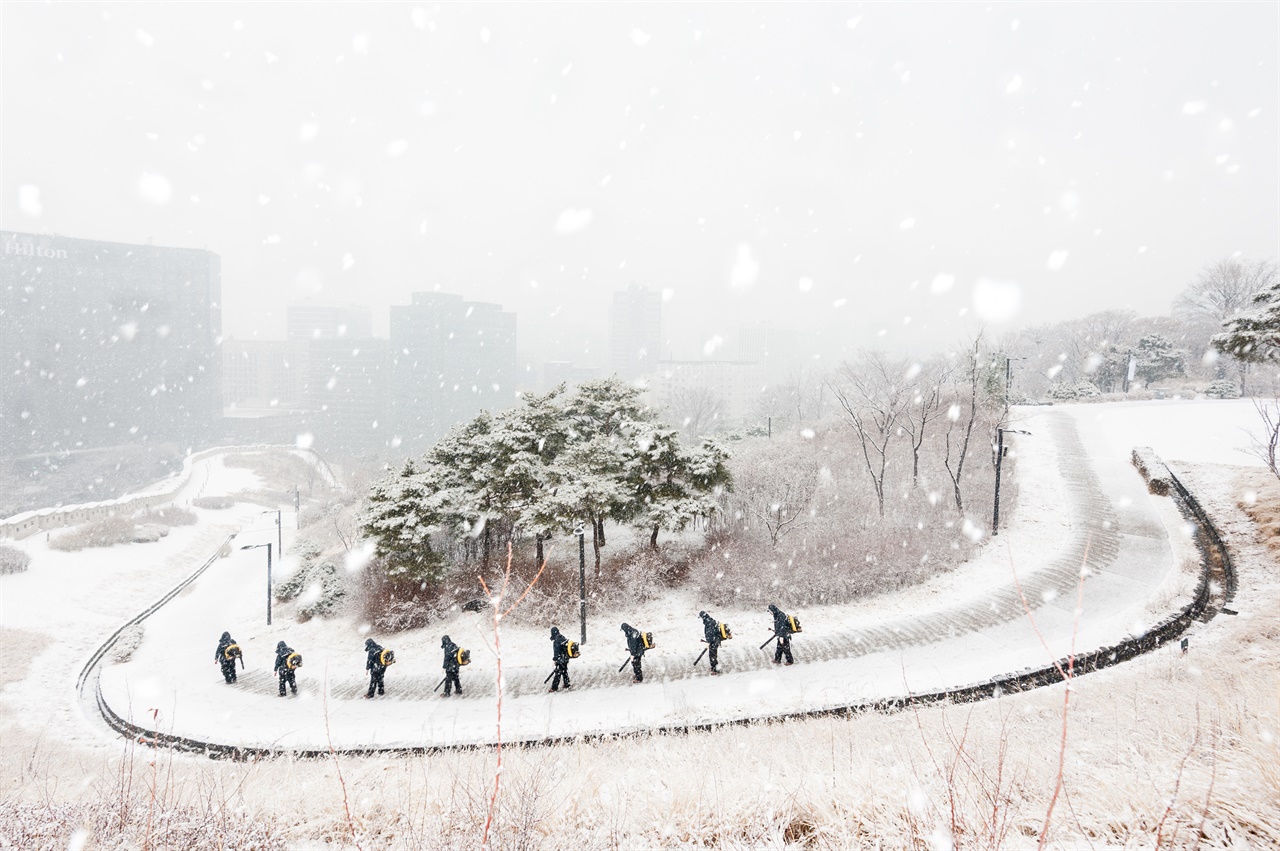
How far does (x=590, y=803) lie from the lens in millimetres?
4223

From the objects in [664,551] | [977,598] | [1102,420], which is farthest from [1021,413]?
[664,551]

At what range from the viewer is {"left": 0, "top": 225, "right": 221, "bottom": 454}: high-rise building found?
82812 mm

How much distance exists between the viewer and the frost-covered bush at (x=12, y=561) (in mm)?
23087

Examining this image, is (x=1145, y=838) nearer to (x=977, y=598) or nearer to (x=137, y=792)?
(x=137, y=792)

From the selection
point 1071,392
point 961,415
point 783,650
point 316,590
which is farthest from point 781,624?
point 1071,392

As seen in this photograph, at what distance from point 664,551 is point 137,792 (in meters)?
14.2

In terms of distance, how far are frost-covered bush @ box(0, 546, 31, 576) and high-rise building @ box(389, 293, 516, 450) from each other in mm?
89681

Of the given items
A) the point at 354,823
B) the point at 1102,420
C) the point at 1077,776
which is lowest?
the point at 354,823

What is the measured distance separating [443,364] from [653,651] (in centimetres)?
12105

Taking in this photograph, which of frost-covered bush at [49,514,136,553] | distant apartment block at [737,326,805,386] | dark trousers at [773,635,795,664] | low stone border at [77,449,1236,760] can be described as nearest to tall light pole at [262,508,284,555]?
frost-covered bush at [49,514,136,553]

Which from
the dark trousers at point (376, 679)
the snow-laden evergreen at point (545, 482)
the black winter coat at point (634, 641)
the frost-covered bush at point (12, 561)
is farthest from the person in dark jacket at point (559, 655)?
the frost-covered bush at point (12, 561)

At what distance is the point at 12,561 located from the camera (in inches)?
922

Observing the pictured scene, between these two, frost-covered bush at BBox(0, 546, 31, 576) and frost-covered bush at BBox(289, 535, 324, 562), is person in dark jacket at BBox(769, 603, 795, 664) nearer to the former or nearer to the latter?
frost-covered bush at BBox(289, 535, 324, 562)

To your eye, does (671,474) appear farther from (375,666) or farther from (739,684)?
(375,666)
